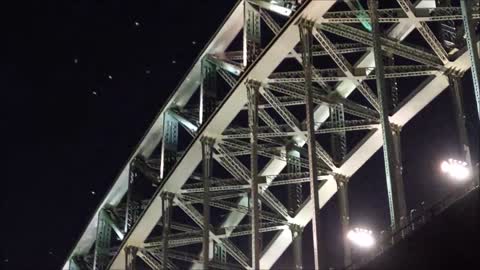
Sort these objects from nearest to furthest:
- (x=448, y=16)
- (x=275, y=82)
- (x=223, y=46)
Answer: (x=448, y=16) < (x=275, y=82) < (x=223, y=46)

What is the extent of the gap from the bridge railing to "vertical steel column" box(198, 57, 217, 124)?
1693cm

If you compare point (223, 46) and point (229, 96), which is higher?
point (223, 46)

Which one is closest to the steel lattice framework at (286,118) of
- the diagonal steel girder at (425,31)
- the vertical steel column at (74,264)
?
the diagonal steel girder at (425,31)

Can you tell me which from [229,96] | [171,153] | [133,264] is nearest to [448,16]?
[229,96]

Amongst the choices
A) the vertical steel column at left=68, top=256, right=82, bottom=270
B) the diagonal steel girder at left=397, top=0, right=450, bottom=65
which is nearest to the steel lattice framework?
the diagonal steel girder at left=397, top=0, right=450, bottom=65

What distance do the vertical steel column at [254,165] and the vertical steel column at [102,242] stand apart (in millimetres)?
22455

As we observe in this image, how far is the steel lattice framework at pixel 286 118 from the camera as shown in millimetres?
39625

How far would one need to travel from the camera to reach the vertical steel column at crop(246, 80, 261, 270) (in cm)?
3797

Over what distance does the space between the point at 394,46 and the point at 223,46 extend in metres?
9.62

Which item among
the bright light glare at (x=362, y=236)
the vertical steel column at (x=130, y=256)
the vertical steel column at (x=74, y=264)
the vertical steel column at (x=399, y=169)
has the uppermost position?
the vertical steel column at (x=74, y=264)

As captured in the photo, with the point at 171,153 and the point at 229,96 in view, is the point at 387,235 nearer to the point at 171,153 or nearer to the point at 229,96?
the point at 229,96

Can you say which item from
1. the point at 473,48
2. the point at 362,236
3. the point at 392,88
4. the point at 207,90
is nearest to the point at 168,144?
the point at 207,90

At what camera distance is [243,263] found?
51.6 metres

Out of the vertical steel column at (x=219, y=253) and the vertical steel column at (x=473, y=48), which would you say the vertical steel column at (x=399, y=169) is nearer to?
the vertical steel column at (x=473, y=48)
